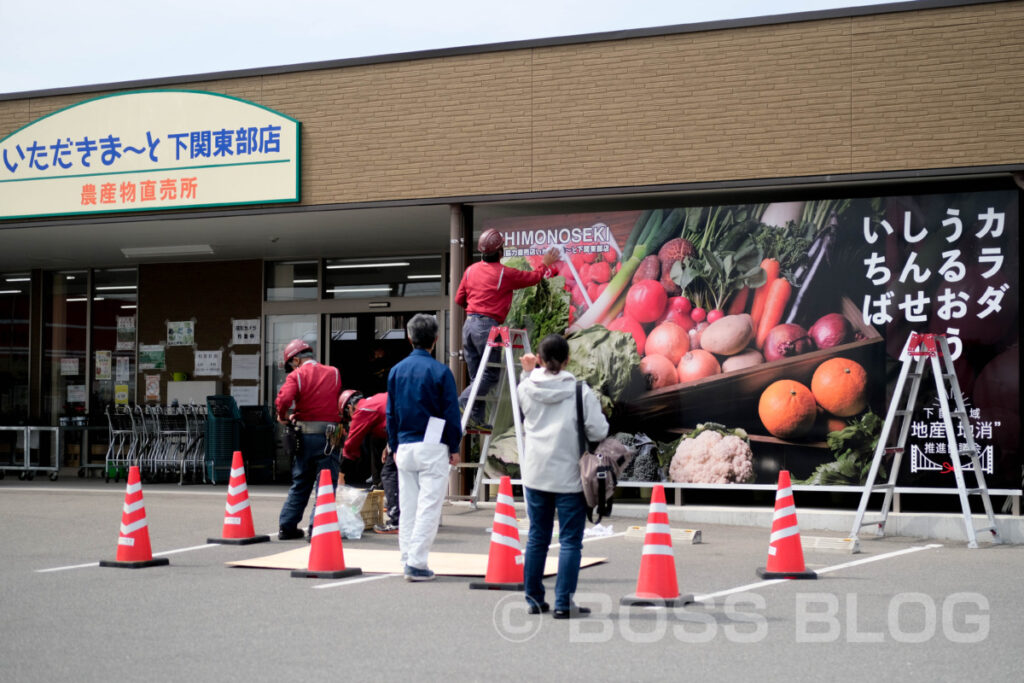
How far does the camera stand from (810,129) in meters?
13.2

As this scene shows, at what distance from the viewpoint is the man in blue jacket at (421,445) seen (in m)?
8.91

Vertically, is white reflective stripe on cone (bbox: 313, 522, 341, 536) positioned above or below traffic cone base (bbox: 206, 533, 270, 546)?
above

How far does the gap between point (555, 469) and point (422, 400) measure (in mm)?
1802

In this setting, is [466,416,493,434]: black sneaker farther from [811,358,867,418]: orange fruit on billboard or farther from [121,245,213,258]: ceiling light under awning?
[121,245,213,258]: ceiling light under awning

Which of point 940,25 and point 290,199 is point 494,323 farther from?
point 940,25

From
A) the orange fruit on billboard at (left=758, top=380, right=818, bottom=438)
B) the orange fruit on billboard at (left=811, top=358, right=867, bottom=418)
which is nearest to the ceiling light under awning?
the orange fruit on billboard at (left=758, top=380, right=818, bottom=438)

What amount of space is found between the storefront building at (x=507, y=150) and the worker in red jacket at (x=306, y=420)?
3.51 meters

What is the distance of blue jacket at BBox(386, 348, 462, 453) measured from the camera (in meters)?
9.03

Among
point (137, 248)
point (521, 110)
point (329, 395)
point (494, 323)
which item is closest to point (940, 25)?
point (521, 110)

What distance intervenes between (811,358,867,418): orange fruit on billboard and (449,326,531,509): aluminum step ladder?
318 cm

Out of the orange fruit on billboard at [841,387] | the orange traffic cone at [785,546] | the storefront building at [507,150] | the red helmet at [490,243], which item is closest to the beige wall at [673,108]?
the storefront building at [507,150]

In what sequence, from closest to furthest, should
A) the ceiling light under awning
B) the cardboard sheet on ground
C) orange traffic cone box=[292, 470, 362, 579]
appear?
1. orange traffic cone box=[292, 470, 362, 579]
2. the cardboard sheet on ground
3. the ceiling light under awning

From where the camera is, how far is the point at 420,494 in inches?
353

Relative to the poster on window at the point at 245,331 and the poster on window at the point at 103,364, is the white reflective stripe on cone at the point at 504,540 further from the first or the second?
the poster on window at the point at 103,364
